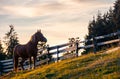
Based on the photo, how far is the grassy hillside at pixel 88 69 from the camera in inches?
895

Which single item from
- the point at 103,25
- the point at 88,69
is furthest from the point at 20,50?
the point at 103,25

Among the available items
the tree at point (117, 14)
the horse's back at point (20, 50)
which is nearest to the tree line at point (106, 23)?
the tree at point (117, 14)

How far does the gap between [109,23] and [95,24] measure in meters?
2.95

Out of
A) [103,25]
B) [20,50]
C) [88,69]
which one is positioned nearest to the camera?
[88,69]

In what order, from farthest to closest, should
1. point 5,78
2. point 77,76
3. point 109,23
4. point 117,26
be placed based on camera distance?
point 109,23, point 117,26, point 5,78, point 77,76

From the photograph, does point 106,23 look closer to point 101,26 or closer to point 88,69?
point 101,26

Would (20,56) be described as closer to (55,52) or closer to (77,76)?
(55,52)

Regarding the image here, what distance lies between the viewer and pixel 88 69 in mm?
24391

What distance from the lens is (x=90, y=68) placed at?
2450cm

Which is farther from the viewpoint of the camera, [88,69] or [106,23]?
[106,23]

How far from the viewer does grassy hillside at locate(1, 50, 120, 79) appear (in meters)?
22.7

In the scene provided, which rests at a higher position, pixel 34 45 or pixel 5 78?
pixel 34 45

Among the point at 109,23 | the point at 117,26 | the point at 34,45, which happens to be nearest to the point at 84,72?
the point at 34,45

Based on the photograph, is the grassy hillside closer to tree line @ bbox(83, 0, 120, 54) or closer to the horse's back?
the horse's back
